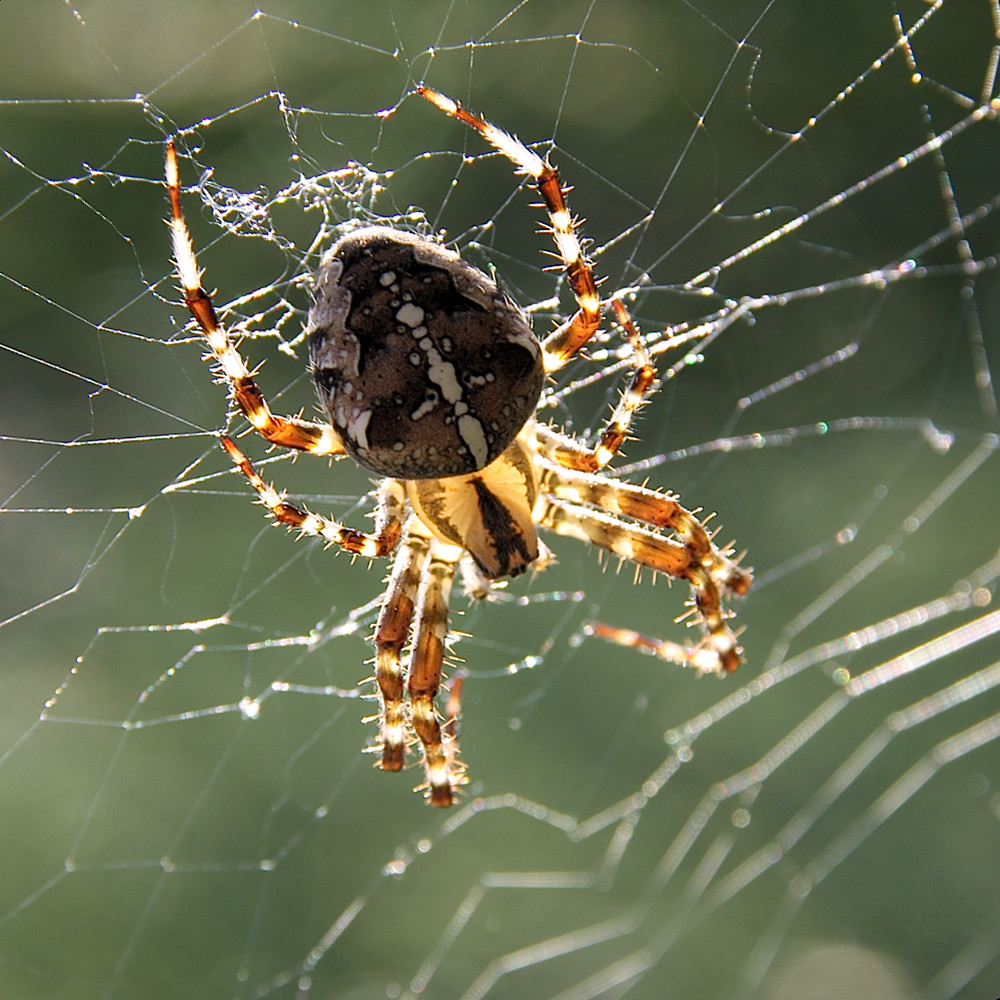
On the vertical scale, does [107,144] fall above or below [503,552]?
above

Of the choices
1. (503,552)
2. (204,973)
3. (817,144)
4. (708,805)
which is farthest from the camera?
(817,144)

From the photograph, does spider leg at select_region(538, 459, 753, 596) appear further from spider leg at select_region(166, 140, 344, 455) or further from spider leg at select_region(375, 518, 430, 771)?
spider leg at select_region(166, 140, 344, 455)

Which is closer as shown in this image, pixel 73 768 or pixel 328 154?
pixel 328 154

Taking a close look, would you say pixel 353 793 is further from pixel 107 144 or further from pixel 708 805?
pixel 107 144

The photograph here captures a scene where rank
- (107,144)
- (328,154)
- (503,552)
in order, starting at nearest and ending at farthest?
(503,552)
(328,154)
(107,144)

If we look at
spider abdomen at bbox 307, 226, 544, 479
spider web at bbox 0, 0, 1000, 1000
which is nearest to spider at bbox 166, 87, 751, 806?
spider abdomen at bbox 307, 226, 544, 479

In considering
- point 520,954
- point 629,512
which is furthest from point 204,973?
point 629,512

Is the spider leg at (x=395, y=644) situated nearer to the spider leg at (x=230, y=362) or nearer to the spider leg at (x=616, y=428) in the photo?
the spider leg at (x=616, y=428)
